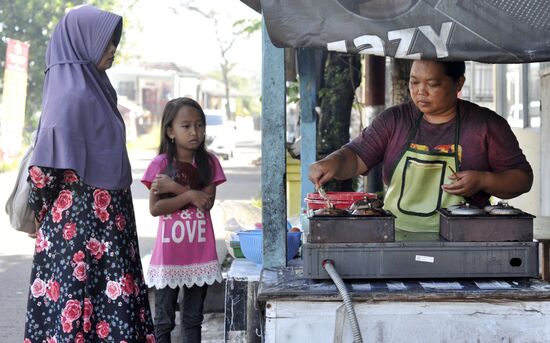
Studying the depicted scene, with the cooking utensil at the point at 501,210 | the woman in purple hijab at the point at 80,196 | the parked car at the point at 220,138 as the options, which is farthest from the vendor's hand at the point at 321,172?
the parked car at the point at 220,138

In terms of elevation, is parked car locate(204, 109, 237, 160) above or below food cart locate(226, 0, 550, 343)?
above

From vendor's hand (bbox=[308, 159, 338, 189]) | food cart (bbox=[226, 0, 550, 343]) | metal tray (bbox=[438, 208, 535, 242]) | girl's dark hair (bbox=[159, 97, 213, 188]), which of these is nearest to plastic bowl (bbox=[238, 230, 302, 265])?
girl's dark hair (bbox=[159, 97, 213, 188])

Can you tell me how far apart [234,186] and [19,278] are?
11405 mm

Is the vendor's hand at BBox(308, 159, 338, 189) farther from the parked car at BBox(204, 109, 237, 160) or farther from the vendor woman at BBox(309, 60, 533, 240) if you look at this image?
the parked car at BBox(204, 109, 237, 160)

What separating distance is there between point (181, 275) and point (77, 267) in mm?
829

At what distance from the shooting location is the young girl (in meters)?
4.38

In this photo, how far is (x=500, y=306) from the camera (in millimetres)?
3008

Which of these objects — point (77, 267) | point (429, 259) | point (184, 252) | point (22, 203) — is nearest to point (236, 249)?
point (184, 252)

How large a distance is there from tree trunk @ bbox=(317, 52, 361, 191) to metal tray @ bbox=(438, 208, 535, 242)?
4.92 m

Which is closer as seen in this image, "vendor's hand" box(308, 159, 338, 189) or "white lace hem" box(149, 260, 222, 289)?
"vendor's hand" box(308, 159, 338, 189)

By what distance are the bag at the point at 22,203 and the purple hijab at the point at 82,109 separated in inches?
6.3

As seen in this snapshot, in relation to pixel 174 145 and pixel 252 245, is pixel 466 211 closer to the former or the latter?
pixel 252 245

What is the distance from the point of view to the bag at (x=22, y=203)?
12.0ft

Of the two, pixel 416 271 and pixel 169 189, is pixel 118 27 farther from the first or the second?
pixel 416 271
